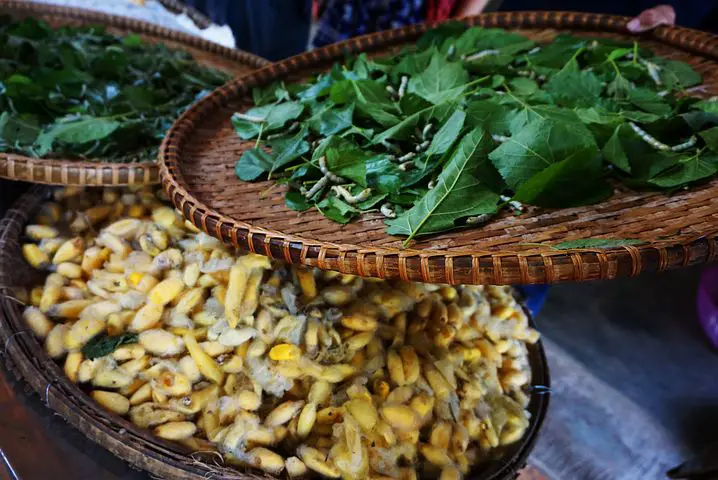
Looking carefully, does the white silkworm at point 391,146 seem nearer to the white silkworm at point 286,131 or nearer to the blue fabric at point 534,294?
the white silkworm at point 286,131

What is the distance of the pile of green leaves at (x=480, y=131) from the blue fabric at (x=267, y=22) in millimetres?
896

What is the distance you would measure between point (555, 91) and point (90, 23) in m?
1.62

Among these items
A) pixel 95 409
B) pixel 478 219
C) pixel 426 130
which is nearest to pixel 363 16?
pixel 426 130

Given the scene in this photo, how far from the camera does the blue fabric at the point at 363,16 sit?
190 cm

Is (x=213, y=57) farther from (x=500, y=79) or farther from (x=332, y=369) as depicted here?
(x=332, y=369)

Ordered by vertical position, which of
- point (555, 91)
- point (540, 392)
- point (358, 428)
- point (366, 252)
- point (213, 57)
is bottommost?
point (540, 392)

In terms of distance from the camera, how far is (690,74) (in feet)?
3.89

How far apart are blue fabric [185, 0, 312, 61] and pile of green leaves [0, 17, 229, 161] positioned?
47cm

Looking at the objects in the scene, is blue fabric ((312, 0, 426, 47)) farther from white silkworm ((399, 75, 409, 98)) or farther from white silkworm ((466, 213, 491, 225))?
white silkworm ((466, 213, 491, 225))

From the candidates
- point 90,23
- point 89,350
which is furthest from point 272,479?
point 90,23

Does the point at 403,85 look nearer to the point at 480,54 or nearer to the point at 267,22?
the point at 480,54

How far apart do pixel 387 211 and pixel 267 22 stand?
59.1 inches

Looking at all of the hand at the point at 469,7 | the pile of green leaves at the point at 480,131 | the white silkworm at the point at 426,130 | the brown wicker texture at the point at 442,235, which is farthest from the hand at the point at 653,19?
the white silkworm at the point at 426,130

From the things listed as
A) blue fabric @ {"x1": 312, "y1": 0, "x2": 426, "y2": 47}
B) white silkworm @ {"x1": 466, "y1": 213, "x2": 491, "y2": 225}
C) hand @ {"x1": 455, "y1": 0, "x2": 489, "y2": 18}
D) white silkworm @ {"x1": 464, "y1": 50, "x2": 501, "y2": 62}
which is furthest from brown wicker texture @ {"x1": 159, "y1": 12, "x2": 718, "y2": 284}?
blue fabric @ {"x1": 312, "y1": 0, "x2": 426, "y2": 47}
